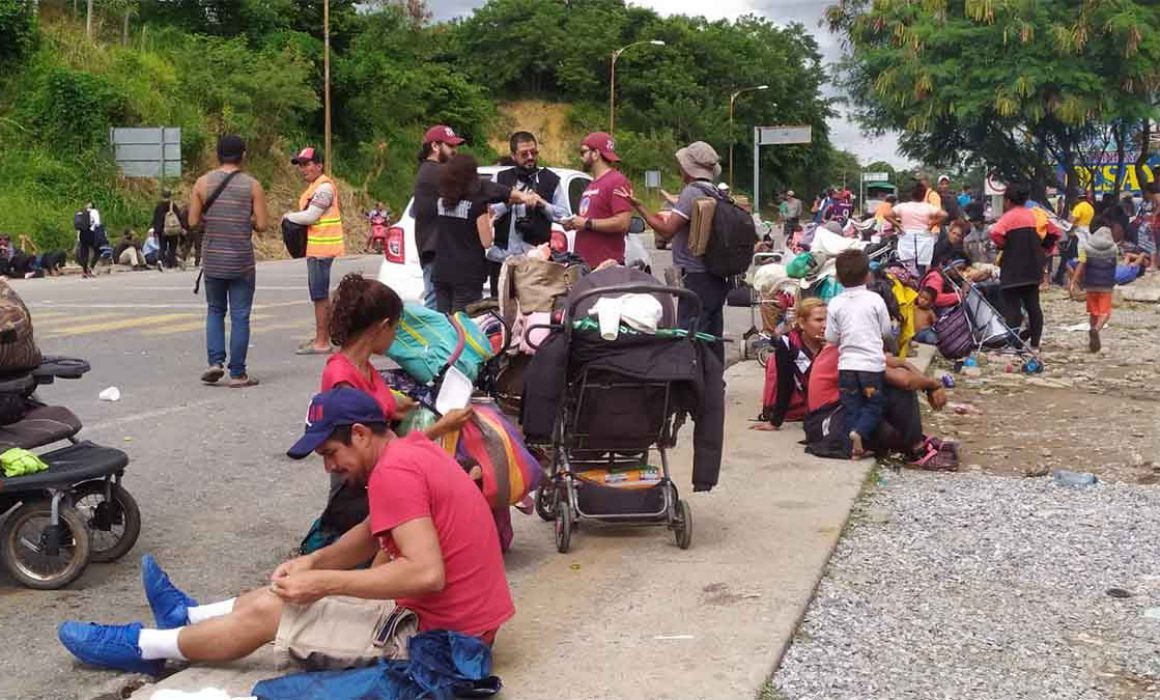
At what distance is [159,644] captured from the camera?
4512mm

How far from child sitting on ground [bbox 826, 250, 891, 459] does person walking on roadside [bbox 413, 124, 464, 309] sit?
2.60 meters

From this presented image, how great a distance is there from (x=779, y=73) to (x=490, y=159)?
37842 millimetres

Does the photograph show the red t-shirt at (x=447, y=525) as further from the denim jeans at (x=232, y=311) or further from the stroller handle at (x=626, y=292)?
the denim jeans at (x=232, y=311)

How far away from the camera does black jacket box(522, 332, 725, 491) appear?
590cm

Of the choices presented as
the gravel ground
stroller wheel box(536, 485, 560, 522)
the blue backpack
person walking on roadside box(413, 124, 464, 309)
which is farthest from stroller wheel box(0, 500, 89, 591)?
person walking on roadside box(413, 124, 464, 309)

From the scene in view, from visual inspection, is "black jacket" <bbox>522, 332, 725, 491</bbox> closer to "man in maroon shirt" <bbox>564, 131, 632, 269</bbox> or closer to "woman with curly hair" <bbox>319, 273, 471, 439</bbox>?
"woman with curly hair" <bbox>319, 273, 471, 439</bbox>

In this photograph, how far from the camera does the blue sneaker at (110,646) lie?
457 cm

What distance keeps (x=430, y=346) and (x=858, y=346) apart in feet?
10.9

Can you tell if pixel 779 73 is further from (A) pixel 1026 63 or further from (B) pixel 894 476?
(B) pixel 894 476

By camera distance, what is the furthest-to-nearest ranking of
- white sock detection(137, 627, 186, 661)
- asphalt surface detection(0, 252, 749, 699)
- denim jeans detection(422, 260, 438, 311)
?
1. denim jeans detection(422, 260, 438, 311)
2. asphalt surface detection(0, 252, 749, 699)
3. white sock detection(137, 627, 186, 661)

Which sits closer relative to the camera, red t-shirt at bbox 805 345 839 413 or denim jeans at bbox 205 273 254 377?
red t-shirt at bbox 805 345 839 413

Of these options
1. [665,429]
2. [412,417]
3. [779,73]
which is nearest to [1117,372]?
[665,429]

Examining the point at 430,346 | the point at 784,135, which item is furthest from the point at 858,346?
the point at 784,135

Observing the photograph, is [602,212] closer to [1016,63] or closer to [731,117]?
[1016,63]
